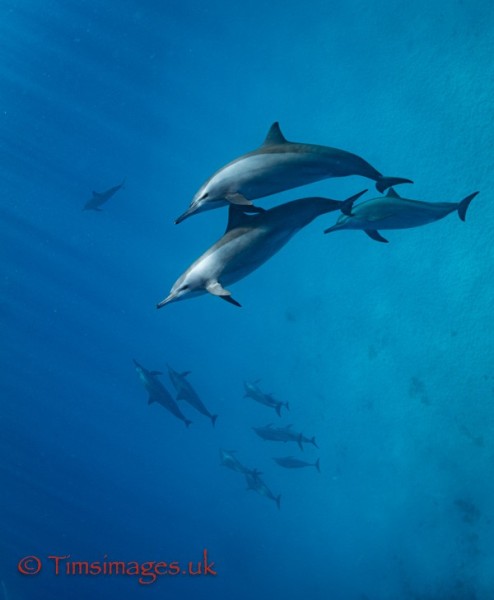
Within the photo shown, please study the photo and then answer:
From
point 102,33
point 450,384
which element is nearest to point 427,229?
point 450,384

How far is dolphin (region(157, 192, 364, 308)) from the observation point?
3604mm

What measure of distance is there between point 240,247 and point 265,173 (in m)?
0.58

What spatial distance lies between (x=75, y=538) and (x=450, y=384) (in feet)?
107

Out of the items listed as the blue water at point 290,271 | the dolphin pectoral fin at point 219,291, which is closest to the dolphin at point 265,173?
the dolphin pectoral fin at point 219,291

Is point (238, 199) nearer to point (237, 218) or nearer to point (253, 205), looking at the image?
point (253, 205)

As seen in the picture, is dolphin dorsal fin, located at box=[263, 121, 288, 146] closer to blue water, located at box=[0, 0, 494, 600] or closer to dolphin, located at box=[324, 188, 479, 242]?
dolphin, located at box=[324, 188, 479, 242]

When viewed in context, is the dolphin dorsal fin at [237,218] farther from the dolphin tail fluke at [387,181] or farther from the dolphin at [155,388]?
the dolphin at [155,388]

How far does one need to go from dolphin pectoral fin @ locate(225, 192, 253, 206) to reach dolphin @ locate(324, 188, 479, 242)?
1222 millimetres

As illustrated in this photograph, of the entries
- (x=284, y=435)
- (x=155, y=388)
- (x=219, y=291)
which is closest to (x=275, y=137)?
(x=219, y=291)

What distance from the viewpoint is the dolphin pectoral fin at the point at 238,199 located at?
3.43 m

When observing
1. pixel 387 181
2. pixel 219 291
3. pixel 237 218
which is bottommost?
pixel 219 291

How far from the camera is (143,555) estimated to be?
3466 centimetres

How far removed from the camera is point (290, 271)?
77.4 ft

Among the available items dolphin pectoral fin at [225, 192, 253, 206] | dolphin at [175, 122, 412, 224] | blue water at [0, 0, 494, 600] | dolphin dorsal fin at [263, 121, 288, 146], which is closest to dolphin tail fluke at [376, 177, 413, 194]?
dolphin at [175, 122, 412, 224]
